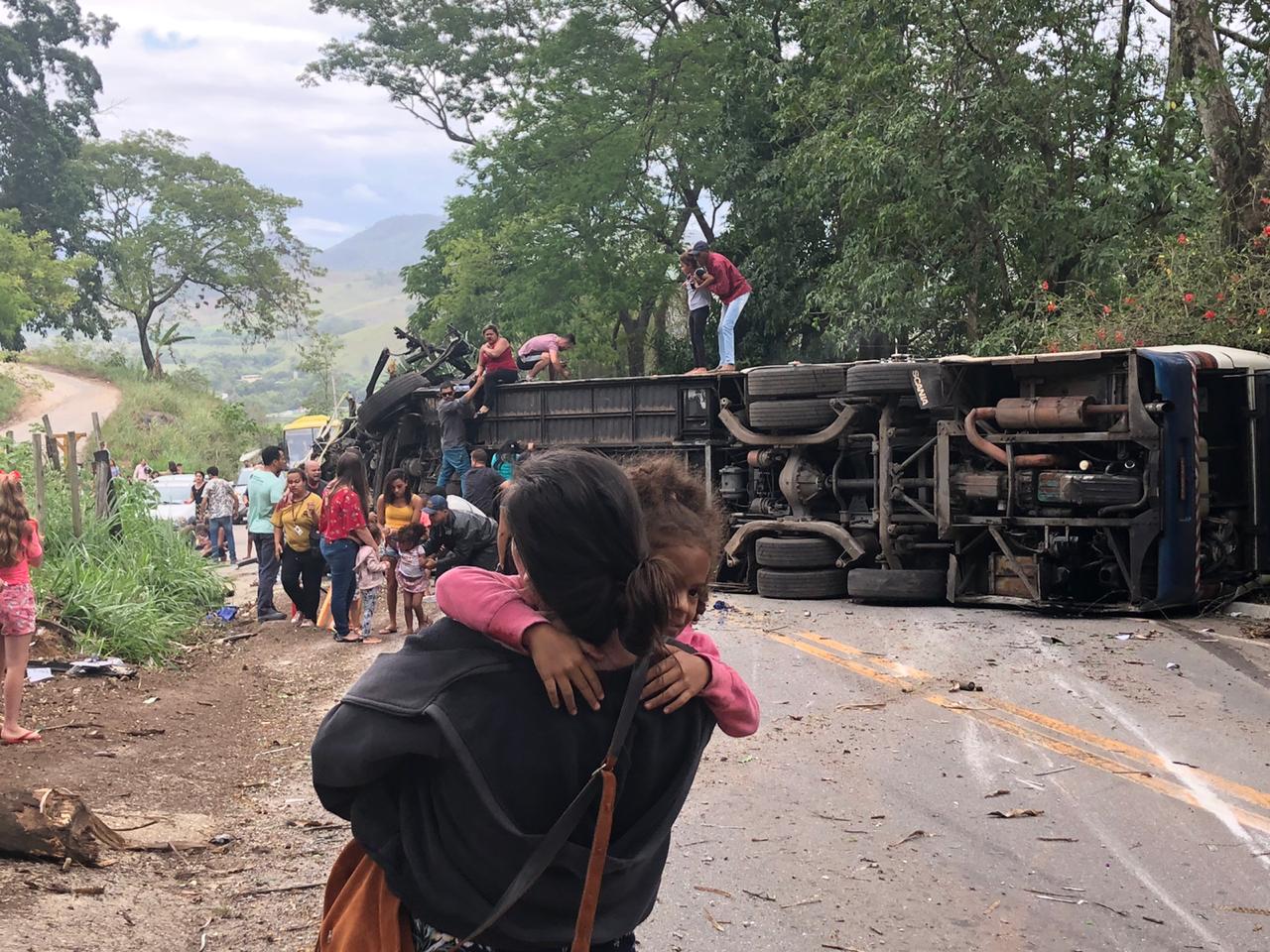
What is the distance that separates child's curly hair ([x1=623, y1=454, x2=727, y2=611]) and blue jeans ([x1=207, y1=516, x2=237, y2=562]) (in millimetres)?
19863

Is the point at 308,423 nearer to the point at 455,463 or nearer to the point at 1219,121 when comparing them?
the point at 455,463

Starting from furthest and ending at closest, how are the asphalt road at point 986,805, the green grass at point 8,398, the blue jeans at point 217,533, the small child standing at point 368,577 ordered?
the green grass at point 8,398 < the blue jeans at point 217,533 < the small child standing at point 368,577 < the asphalt road at point 986,805

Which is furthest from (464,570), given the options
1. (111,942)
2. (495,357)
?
(495,357)

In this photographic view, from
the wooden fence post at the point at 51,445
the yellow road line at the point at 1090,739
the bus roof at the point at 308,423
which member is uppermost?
the bus roof at the point at 308,423

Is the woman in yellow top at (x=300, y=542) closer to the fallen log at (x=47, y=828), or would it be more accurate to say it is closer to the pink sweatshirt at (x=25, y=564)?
the pink sweatshirt at (x=25, y=564)

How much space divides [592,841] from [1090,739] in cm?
540

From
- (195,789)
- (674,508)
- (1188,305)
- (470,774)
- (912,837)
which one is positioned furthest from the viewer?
(1188,305)

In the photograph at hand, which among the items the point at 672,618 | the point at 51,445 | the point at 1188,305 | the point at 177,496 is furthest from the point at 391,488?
the point at 177,496

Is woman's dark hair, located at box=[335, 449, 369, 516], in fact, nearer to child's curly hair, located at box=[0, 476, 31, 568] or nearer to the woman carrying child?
child's curly hair, located at box=[0, 476, 31, 568]

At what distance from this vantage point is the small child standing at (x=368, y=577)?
1181 cm

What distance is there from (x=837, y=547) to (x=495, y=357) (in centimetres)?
605

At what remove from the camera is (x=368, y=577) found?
11.9m

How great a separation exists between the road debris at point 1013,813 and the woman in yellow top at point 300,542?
809 centimetres

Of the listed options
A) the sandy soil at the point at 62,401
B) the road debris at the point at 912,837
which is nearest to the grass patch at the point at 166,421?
the sandy soil at the point at 62,401
